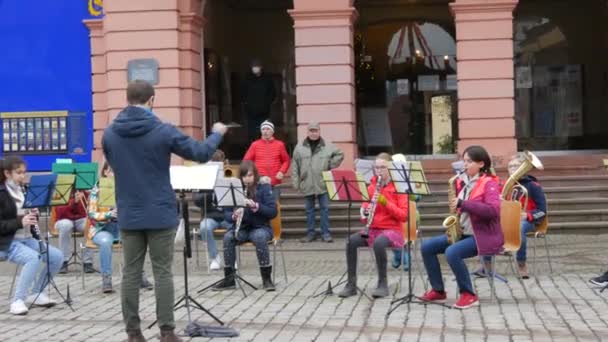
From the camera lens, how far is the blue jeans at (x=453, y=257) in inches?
367

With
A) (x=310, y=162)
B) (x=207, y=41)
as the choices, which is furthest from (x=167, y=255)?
(x=207, y=41)

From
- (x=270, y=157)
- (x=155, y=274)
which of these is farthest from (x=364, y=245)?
(x=270, y=157)

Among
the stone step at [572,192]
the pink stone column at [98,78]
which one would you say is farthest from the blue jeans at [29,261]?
the pink stone column at [98,78]

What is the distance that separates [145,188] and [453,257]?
10.8 ft

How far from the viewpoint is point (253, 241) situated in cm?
1076

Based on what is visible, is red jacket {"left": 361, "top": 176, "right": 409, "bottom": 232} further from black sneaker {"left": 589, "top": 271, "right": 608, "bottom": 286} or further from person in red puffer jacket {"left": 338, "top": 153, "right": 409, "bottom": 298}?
black sneaker {"left": 589, "top": 271, "right": 608, "bottom": 286}

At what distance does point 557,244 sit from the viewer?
1474 centimetres

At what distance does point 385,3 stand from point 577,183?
24.1 feet

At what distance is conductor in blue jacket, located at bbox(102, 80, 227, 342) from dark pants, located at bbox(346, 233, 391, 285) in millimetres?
2892

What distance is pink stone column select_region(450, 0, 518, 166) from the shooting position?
57.0 feet

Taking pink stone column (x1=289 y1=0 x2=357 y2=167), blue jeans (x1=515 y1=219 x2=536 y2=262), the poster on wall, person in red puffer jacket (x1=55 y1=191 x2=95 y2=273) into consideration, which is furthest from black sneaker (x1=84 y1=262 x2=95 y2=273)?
the poster on wall

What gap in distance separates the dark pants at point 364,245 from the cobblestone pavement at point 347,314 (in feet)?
1.06

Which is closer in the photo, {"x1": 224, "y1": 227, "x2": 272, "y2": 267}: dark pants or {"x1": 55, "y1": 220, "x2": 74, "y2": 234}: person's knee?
{"x1": 224, "y1": 227, "x2": 272, "y2": 267}: dark pants

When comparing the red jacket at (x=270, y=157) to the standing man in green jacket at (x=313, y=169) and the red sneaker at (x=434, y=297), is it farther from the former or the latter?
the red sneaker at (x=434, y=297)
